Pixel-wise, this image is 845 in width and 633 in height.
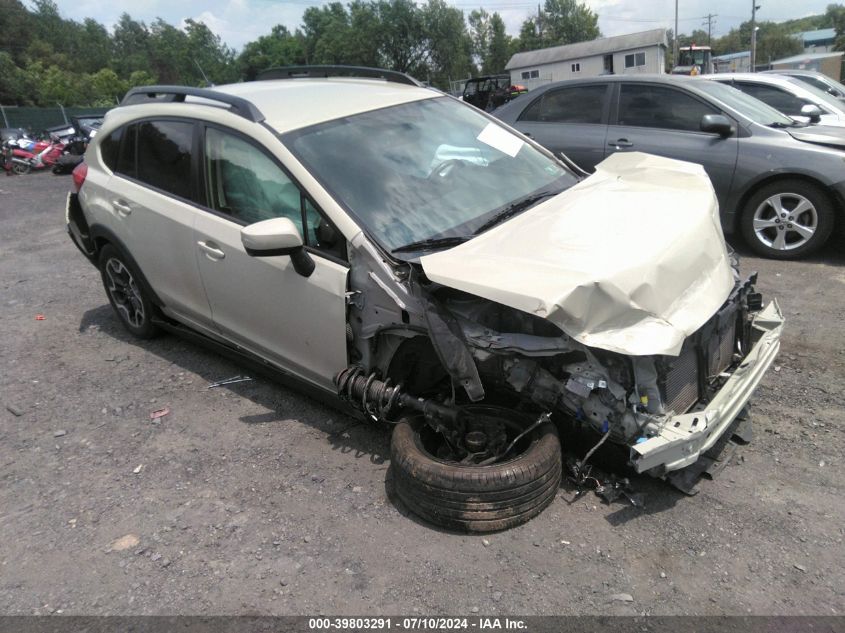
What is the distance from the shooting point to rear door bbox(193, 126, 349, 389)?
327 centimetres

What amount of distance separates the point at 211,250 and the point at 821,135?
226 inches

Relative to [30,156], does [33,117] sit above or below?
above

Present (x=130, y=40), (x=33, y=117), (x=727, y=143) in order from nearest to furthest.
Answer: (x=727, y=143), (x=33, y=117), (x=130, y=40)

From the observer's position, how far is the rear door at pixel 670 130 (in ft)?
20.6

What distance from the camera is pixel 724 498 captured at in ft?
9.57

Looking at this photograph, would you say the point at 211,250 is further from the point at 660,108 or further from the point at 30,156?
the point at 30,156

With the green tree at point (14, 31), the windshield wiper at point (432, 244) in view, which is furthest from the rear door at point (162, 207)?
the green tree at point (14, 31)

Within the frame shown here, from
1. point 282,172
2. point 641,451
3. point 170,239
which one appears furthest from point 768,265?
point 170,239

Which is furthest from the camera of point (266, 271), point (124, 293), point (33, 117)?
point (33, 117)

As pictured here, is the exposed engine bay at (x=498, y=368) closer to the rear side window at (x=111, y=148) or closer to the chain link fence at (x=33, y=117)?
the rear side window at (x=111, y=148)

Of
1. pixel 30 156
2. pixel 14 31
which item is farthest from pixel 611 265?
pixel 14 31

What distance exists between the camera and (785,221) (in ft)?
19.8

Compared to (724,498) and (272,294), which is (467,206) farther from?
(724,498)

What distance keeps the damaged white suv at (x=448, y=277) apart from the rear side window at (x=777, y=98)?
6.49m
